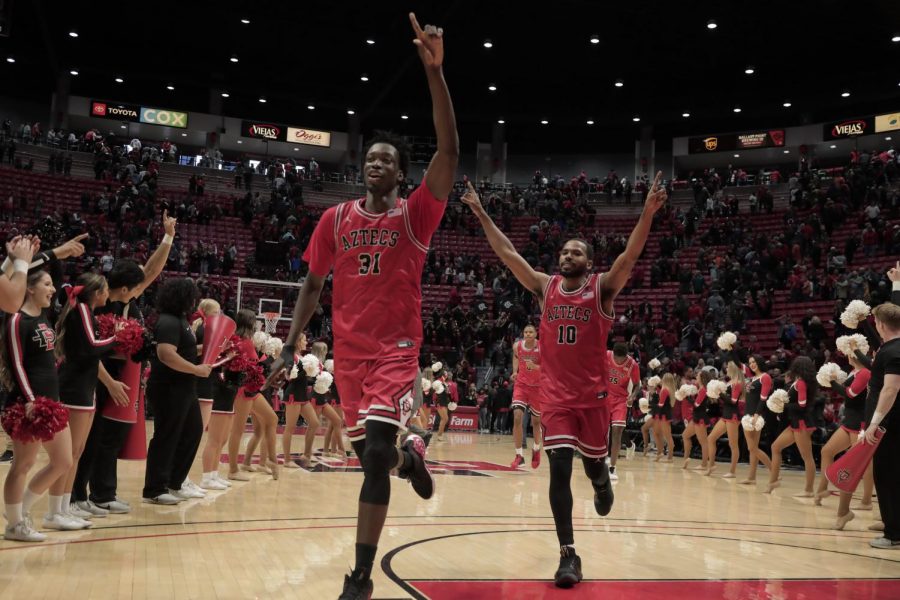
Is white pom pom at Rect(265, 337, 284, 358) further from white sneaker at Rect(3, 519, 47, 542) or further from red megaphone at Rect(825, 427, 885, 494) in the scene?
red megaphone at Rect(825, 427, 885, 494)

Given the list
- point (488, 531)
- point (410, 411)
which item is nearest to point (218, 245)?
point (488, 531)

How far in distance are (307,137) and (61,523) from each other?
34.4m

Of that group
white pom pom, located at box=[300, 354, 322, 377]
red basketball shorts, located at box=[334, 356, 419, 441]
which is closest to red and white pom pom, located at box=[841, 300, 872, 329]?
red basketball shorts, located at box=[334, 356, 419, 441]

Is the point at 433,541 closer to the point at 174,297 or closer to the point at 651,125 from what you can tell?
the point at 174,297

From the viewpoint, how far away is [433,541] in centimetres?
575

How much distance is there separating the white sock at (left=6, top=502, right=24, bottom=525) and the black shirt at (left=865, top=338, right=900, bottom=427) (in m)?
6.54

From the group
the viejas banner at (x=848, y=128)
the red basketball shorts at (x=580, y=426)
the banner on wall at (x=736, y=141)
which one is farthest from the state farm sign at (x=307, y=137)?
the red basketball shorts at (x=580, y=426)

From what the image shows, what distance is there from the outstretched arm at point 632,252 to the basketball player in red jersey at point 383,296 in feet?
5.09

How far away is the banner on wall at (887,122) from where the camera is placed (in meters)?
31.3

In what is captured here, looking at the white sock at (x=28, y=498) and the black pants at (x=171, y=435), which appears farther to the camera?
the black pants at (x=171, y=435)

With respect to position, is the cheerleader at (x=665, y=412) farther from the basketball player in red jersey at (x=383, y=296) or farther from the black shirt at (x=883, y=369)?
the basketball player in red jersey at (x=383, y=296)

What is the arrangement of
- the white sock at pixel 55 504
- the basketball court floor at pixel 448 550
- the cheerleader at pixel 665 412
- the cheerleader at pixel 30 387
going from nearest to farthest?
the basketball court floor at pixel 448 550 < the cheerleader at pixel 30 387 < the white sock at pixel 55 504 < the cheerleader at pixel 665 412

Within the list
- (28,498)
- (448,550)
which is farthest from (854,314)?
(28,498)

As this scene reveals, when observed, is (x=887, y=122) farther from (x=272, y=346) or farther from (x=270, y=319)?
(x=272, y=346)
